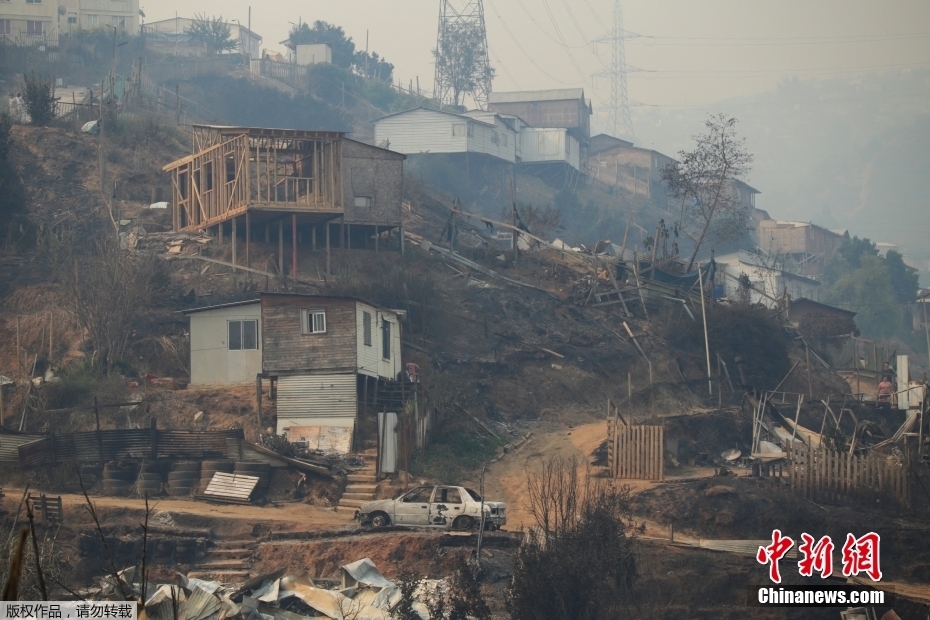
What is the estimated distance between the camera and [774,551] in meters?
22.1

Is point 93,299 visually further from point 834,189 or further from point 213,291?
point 834,189

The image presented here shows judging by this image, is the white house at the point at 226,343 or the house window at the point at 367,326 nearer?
the house window at the point at 367,326

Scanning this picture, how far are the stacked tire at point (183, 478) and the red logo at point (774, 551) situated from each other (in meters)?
13.4

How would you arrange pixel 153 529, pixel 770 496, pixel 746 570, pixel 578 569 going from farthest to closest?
pixel 770 496 → pixel 153 529 → pixel 746 570 → pixel 578 569

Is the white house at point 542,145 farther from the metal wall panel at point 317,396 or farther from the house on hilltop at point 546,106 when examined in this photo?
the metal wall panel at point 317,396

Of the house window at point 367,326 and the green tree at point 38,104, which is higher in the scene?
the green tree at point 38,104

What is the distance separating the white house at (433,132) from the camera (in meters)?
68.4

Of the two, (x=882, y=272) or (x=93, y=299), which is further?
(x=882, y=272)

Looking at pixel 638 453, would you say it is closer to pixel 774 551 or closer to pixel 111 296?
pixel 774 551

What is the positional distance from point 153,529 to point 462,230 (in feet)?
95.1

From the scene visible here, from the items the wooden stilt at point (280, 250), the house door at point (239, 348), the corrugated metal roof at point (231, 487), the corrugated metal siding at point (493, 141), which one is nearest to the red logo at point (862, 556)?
the corrugated metal roof at point (231, 487)

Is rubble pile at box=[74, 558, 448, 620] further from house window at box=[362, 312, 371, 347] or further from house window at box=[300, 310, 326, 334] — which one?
house window at box=[362, 312, 371, 347]

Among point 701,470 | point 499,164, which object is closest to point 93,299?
point 701,470

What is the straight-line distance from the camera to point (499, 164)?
7275 centimetres
